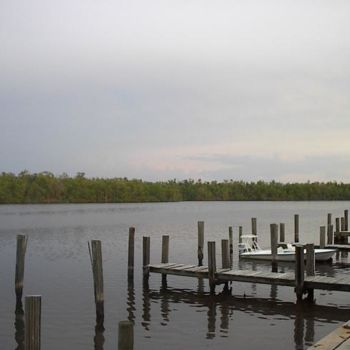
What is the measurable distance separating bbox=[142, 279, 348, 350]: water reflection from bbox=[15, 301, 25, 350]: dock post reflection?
3519 millimetres

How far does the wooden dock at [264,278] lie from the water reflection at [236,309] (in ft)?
2.53

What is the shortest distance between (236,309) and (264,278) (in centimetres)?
141

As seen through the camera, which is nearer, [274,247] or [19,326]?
[19,326]

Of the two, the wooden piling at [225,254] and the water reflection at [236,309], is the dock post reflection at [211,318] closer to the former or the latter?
the water reflection at [236,309]

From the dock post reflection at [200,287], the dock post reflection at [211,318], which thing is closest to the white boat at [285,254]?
the dock post reflection at [200,287]

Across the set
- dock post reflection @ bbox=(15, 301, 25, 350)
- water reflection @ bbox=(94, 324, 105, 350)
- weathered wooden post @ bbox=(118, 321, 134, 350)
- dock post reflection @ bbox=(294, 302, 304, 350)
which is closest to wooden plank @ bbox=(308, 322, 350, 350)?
dock post reflection @ bbox=(294, 302, 304, 350)

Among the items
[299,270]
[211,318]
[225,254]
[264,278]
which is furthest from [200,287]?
[299,270]

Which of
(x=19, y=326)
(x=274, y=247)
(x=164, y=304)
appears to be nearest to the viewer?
(x=19, y=326)

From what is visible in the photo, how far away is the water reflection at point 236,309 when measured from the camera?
16469 millimetres

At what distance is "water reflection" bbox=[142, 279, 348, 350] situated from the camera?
16.5 metres

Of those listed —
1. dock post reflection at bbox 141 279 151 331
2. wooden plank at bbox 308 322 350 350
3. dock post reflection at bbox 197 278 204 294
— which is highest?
wooden plank at bbox 308 322 350 350

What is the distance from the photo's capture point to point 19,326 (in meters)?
17.1

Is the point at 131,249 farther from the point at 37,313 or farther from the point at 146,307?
the point at 37,313

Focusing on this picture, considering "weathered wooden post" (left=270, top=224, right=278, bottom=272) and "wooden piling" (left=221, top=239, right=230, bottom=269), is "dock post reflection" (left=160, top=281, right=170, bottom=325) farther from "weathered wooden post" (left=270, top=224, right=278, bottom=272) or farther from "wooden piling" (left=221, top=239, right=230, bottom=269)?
"weathered wooden post" (left=270, top=224, right=278, bottom=272)
